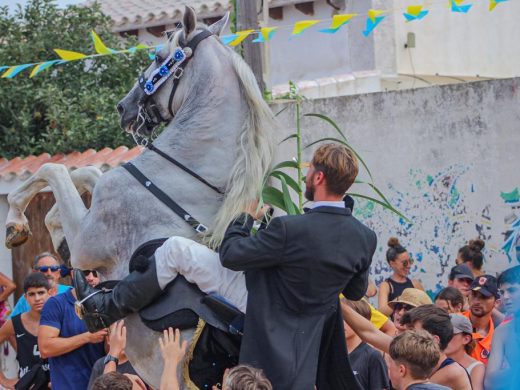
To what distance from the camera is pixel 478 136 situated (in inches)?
446

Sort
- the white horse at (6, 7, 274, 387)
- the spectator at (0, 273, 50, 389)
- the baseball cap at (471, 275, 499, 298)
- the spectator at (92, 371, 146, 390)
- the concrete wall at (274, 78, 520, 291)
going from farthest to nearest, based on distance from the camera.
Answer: the concrete wall at (274, 78, 520, 291) < the spectator at (0, 273, 50, 389) < the baseball cap at (471, 275, 499, 298) < the white horse at (6, 7, 274, 387) < the spectator at (92, 371, 146, 390)

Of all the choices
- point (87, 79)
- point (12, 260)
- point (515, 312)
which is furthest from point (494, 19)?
point (515, 312)

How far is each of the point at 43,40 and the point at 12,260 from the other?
12.8ft

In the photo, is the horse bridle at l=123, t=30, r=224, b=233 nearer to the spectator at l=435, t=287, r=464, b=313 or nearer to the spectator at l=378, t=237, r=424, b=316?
the spectator at l=435, t=287, r=464, b=313

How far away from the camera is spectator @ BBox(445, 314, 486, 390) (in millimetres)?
6555

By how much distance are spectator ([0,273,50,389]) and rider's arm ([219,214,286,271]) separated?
13.7ft

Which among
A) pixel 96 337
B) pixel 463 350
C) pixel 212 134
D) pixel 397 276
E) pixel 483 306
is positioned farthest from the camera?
pixel 397 276

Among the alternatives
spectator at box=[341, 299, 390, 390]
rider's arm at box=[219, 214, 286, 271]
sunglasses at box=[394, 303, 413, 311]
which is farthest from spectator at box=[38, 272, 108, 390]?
rider's arm at box=[219, 214, 286, 271]

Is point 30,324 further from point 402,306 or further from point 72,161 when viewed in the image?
point 72,161

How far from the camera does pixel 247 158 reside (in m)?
5.69

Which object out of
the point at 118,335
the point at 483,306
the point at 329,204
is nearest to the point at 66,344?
the point at 118,335

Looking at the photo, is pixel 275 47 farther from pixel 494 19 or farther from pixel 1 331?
pixel 1 331

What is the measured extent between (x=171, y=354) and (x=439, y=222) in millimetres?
6687

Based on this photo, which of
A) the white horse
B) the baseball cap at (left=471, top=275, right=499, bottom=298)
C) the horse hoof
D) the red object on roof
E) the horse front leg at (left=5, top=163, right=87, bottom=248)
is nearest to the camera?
the white horse
